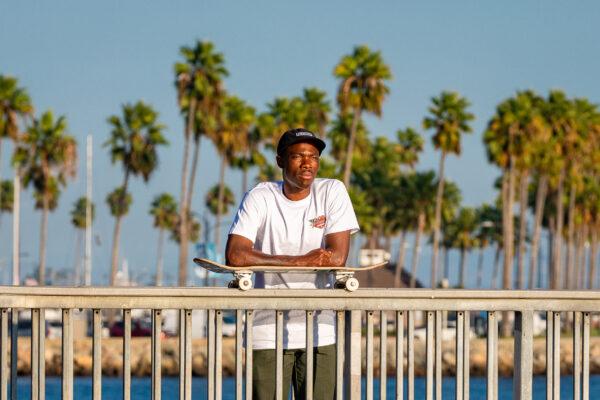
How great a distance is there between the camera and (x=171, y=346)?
73438 mm

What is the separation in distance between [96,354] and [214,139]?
202 ft

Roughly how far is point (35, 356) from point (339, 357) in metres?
1.44

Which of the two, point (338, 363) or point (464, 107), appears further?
point (464, 107)

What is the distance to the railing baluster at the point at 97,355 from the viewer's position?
643 cm

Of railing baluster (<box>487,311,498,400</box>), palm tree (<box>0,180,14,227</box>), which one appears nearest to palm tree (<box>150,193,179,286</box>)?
palm tree (<box>0,180,14,227</box>)

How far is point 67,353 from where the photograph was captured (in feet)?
21.2

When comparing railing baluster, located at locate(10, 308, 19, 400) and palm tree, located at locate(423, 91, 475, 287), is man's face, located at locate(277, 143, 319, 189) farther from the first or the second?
palm tree, located at locate(423, 91, 475, 287)

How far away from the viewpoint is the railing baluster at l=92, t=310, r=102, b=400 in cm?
643

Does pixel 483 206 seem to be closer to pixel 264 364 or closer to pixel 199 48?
pixel 199 48

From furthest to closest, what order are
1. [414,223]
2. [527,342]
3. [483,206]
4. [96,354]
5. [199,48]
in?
[483,206] < [414,223] < [199,48] < [527,342] < [96,354]

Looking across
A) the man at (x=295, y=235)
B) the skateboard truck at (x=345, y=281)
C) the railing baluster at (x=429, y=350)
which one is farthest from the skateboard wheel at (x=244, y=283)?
the railing baluster at (x=429, y=350)

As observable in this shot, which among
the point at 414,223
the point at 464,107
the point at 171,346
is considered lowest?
the point at 171,346

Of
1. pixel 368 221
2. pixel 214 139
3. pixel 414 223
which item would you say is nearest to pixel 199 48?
pixel 214 139

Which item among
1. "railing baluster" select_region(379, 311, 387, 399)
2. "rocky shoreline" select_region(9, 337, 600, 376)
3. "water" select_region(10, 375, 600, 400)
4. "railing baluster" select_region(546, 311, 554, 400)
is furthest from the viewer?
"rocky shoreline" select_region(9, 337, 600, 376)
